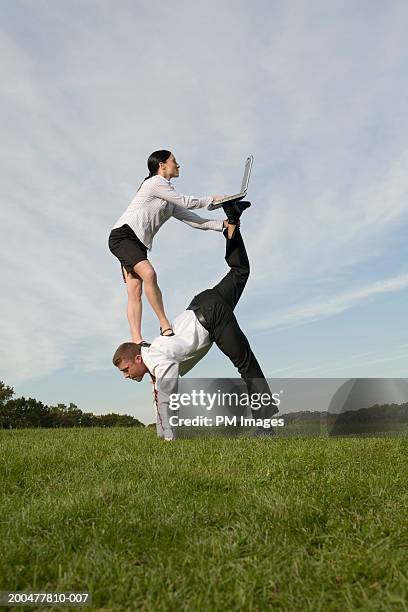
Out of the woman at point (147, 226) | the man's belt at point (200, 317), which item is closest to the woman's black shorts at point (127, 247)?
the woman at point (147, 226)

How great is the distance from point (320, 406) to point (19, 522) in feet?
18.7

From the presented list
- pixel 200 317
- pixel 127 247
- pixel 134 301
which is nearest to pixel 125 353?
pixel 200 317

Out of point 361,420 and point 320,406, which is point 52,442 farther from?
point 361,420

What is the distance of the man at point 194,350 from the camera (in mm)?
7020

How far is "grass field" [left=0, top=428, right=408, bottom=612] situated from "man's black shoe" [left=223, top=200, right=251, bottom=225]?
148 inches

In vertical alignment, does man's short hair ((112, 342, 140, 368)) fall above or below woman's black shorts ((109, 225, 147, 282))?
below

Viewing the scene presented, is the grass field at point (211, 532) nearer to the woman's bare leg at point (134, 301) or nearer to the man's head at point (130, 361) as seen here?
the man's head at point (130, 361)

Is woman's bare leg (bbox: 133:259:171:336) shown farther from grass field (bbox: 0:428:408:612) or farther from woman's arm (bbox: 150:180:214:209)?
grass field (bbox: 0:428:408:612)

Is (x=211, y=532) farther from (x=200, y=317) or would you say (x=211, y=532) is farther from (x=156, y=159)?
(x=156, y=159)

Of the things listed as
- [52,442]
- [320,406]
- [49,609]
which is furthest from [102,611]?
[320,406]

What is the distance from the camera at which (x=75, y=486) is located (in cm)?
434

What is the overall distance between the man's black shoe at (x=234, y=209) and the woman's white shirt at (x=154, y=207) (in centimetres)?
33

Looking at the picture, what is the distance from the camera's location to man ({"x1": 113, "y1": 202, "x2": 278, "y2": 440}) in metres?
7.02

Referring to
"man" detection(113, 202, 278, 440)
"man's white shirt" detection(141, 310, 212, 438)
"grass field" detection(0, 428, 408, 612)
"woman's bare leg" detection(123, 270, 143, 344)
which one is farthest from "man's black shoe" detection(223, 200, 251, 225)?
"grass field" detection(0, 428, 408, 612)
